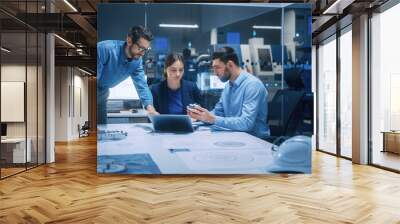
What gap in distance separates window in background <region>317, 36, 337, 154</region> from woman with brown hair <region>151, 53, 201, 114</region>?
5.17m

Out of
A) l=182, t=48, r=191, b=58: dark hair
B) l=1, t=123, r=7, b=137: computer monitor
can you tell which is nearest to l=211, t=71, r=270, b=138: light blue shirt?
l=182, t=48, r=191, b=58: dark hair

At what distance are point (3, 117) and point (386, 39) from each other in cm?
777

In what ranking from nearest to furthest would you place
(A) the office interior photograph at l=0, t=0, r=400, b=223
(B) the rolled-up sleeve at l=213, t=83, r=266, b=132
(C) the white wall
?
(A) the office interior photograph at l=0, t=0, r=400, b=223
(B) the rolled-up sleeve at l=213, t=83, r=266, b=132
(C) the white wall

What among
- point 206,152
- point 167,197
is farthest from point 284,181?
point 167,197

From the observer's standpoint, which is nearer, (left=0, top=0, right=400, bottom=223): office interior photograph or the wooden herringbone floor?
the wooden herringbone floor

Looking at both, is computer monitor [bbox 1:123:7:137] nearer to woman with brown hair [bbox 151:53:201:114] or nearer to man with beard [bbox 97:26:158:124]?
man with beard [bbox 97:26:158:124]

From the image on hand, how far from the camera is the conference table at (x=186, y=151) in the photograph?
6.47 m

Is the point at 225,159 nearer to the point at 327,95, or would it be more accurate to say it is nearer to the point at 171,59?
the point at 171,59

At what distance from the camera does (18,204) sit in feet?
15.3

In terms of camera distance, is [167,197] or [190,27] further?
[190,27]

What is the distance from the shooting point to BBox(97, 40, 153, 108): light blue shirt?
6520 millimetres

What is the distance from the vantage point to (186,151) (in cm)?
652

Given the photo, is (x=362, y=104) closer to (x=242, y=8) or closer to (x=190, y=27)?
(x=242, y=8)

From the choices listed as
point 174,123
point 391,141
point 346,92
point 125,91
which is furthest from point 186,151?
point 346,92
